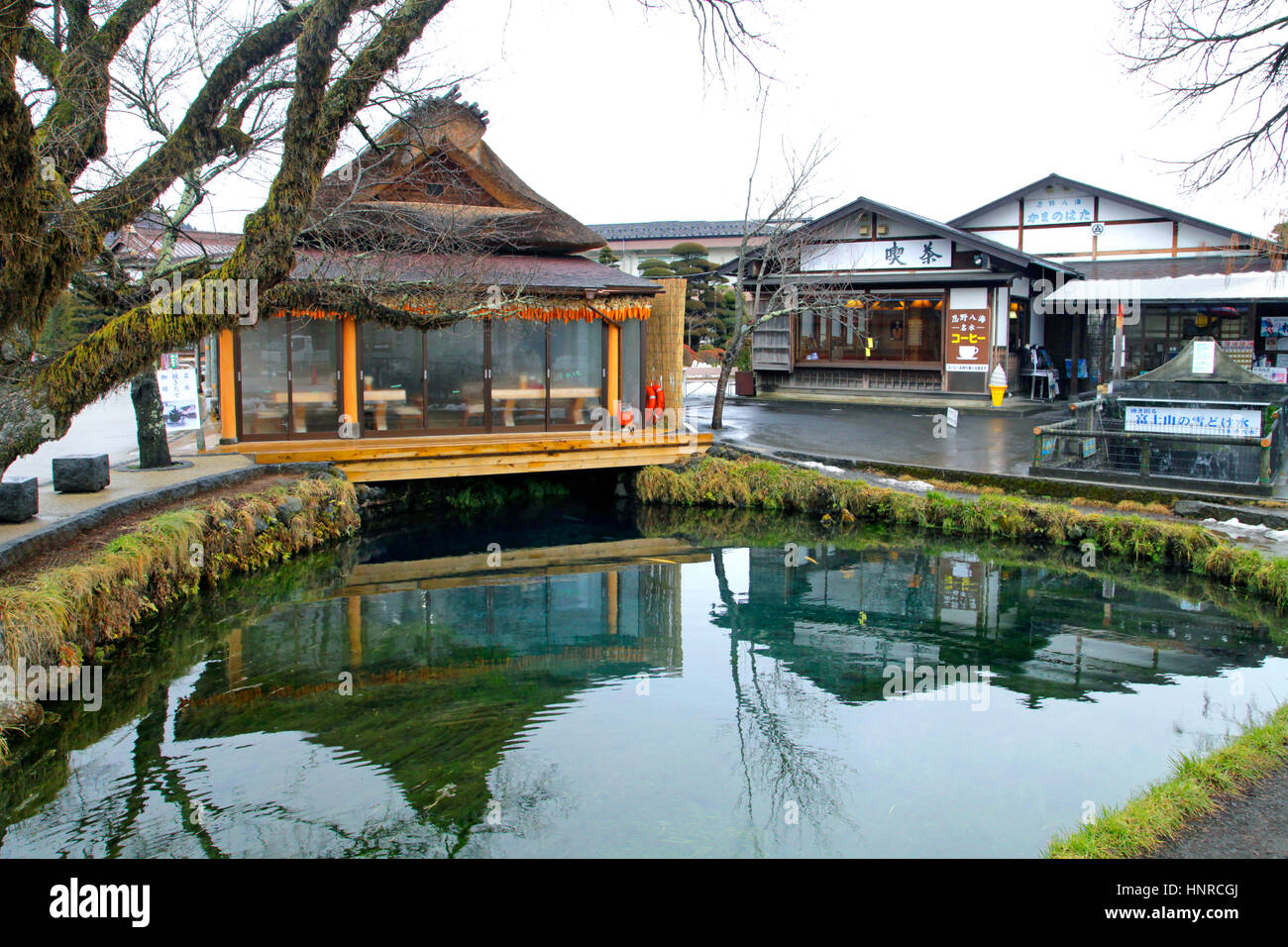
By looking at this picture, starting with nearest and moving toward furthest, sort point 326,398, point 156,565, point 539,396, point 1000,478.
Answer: point 156,565
point 1000,478
point 326,398
point 539,396

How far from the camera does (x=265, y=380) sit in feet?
47.3

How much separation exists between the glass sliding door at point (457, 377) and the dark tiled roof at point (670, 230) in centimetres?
2667

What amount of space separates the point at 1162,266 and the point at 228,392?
19.6m

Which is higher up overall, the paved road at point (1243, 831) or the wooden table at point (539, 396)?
the wooden table at point (539, 396)

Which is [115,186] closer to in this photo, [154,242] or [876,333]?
[154,242]

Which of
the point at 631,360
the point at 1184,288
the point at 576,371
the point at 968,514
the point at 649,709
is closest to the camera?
the point at 649,709

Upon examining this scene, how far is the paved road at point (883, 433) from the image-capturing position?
15.3m

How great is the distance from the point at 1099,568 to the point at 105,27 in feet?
37.5

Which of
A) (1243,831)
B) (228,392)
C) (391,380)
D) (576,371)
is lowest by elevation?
(1243,831)

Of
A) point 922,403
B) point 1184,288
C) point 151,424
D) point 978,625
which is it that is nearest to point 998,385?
point 922,403

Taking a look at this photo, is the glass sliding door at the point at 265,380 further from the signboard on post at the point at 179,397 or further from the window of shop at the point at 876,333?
the window of shop at the point at 876,333

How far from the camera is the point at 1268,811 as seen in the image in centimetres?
509

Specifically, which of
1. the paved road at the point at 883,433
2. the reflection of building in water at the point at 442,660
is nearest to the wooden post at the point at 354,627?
the reflection of building in water at the point at 442,660
